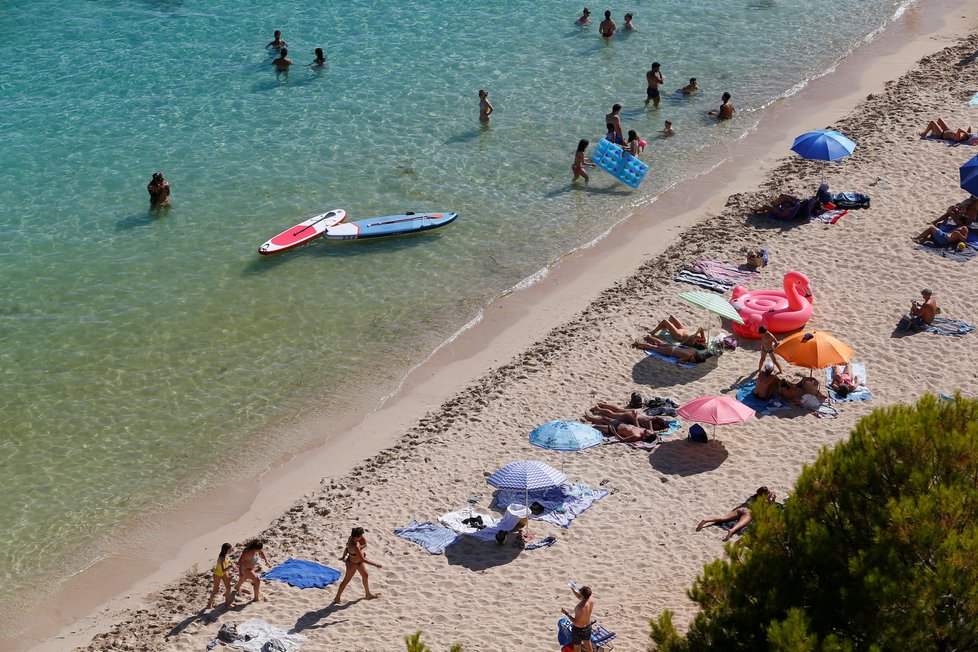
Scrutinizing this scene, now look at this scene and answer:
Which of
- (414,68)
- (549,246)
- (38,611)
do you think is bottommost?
(38,611)

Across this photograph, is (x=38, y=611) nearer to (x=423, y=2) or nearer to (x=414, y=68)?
(x=414, y=68)

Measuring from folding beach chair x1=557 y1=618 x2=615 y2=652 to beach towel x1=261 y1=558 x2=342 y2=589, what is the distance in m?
3.40

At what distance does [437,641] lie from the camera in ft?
45.6

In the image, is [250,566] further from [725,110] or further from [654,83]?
[654,83]

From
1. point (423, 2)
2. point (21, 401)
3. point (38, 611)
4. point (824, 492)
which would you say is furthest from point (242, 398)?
point (423, 2)

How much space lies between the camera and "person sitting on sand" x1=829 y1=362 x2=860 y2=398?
17938mm

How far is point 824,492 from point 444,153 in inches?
752

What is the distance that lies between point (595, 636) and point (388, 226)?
12838 millimetres

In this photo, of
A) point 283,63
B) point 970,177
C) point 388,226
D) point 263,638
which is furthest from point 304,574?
point 283,63

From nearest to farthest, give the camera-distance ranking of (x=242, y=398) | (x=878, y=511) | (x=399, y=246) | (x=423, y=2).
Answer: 1. (x=878, y=511)
2. (x=242, y=398)
3. (x=399, y=246)
4. (x=423, y=2)

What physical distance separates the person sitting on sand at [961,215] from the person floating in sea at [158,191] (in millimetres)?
16676

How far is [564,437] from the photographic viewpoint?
17.0 meters

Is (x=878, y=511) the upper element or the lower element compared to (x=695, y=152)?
upper

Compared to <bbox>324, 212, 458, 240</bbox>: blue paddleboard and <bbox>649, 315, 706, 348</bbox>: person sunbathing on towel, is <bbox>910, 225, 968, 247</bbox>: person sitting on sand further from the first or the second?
<bbox>324, 212, 458, 240</bbox>: blue paddleboard
